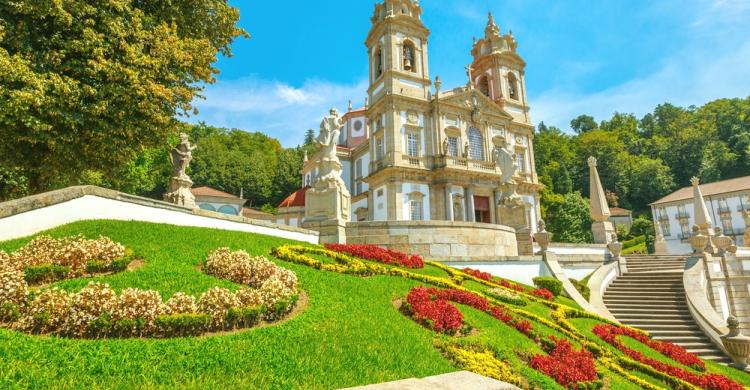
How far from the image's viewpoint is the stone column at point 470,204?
3359cm

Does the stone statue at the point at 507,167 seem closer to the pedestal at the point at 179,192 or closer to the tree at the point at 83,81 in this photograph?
the tree at the point at 83,81

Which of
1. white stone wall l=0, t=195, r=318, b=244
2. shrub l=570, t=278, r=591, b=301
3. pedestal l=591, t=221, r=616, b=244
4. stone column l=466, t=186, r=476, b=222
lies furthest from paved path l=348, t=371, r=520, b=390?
stone column l=466, t=186, r=476, b=222

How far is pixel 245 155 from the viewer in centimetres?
6975

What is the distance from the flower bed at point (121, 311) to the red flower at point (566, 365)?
4410 mm

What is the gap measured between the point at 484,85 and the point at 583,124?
211 ft

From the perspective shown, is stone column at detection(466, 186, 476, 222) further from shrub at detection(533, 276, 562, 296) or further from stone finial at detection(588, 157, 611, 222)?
shrub at detection(533, 276, 562, 296)

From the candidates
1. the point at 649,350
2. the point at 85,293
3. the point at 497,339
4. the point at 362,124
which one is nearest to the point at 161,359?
the point at 85,293

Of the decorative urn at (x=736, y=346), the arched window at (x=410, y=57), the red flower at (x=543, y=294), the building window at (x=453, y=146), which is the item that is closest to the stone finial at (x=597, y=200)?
the building window at (x=453, y=146)

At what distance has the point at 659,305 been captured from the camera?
1562 centimetres

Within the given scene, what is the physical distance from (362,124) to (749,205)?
171 feet

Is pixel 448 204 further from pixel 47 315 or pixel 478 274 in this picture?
pixel 47 315

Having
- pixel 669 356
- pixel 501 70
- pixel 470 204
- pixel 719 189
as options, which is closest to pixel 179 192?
→ pixel 669 356

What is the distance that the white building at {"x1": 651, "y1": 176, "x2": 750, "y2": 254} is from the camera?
5453cm

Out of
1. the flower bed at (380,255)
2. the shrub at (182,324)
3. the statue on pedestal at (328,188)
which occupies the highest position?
the statue on pedestal at (328,188)
